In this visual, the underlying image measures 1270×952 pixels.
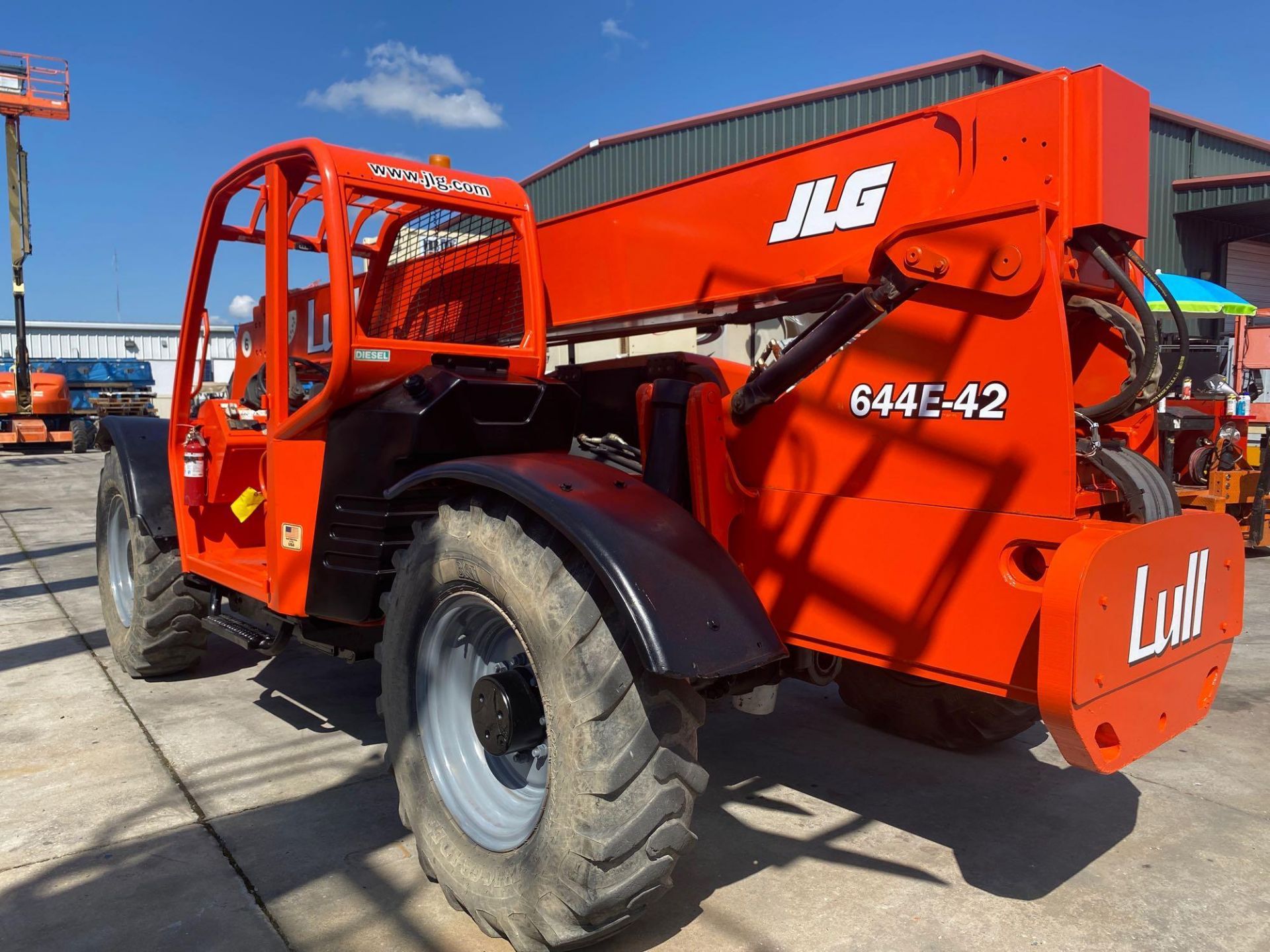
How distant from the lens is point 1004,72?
12.0 metres

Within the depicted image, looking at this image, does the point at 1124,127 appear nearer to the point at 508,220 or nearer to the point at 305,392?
the point at 508,220

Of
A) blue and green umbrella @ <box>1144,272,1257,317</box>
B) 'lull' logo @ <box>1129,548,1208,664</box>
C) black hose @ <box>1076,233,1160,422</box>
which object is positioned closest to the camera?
'lull' logo @ <box>1129,548,1208,664</box>

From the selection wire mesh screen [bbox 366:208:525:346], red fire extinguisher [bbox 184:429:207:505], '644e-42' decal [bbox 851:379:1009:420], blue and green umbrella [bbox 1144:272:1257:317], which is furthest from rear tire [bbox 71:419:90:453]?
'644e-42' decal [bbox 851:379:1009:420]

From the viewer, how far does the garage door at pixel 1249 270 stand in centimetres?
1830

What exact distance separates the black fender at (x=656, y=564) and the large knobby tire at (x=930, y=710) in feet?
4.11

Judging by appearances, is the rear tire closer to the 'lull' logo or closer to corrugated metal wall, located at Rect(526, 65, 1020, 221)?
corrugated metal wall, located at Rect(526, 65, 1020, 221)

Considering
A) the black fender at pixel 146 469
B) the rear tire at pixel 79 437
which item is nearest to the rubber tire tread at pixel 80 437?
the rear tire at pixel 79 437

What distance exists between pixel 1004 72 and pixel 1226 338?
15.0ft

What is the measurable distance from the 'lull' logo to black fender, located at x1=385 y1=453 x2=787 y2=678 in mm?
830

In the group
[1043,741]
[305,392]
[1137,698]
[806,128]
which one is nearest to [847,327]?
[1137,698]

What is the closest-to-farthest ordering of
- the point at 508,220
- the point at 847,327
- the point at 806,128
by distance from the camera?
the point at 847,327 < the point at 508,220 < the point at 806,128

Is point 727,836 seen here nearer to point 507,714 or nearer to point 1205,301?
point 507,714

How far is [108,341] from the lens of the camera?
45938 mm

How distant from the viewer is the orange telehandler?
222 cm
